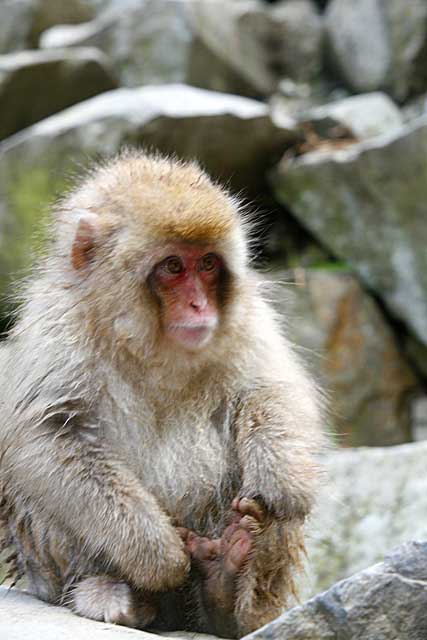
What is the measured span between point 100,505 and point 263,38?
10.7 metres

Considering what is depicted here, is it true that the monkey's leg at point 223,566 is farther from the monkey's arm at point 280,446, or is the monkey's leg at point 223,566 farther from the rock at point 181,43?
the rock at point 181,43

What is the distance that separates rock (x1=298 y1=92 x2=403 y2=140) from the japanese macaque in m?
6.22

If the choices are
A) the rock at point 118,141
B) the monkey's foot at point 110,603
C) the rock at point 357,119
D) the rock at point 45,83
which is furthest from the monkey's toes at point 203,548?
the rock at point 45,83

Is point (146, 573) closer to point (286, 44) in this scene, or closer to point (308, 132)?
point (308, 132)

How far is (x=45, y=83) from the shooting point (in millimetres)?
10438

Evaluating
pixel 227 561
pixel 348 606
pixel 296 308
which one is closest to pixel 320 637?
pixel 348 606

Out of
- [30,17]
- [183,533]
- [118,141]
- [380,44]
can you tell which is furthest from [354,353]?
[30,17]

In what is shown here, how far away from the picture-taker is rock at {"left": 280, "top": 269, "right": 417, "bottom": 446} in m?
8.86

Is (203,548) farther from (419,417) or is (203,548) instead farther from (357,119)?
(357,119)

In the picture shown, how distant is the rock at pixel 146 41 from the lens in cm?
1216

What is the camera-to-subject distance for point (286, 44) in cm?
1373

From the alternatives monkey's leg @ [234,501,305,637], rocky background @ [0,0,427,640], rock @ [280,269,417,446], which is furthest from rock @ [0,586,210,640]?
rock @ [280,269,417,446]

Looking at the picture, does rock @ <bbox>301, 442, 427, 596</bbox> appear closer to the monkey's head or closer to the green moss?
the monkey's head

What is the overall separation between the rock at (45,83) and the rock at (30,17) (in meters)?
2.80
